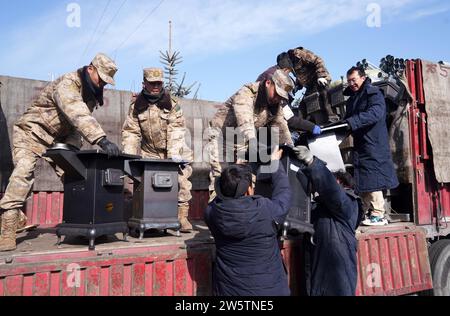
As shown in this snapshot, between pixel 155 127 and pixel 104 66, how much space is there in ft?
3.11

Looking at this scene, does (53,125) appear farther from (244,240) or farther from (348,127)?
(348,127)

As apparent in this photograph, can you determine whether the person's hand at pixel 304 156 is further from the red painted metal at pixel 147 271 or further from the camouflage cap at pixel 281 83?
the camouflage cap at pixel 281 83

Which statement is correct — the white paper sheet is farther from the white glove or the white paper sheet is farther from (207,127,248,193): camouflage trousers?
the white glove

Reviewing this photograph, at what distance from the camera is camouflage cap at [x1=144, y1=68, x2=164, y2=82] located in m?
3.53

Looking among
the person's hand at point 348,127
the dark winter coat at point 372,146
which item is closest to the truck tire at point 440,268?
the dark winter coat at point 372,146

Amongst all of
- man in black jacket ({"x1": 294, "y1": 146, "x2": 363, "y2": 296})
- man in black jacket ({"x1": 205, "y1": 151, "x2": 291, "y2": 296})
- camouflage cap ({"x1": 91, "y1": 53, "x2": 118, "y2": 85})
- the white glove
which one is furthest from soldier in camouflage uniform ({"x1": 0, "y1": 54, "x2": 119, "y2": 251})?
the white glove

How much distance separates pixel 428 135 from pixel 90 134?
3519 millimetres

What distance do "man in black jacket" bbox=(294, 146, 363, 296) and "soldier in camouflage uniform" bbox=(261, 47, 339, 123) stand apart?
2134 mm

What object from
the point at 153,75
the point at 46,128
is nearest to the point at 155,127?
the point at 153,75

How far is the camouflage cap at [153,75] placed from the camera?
139 inches

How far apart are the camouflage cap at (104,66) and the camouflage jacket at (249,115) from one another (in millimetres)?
1181

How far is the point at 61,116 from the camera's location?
10.8 ft

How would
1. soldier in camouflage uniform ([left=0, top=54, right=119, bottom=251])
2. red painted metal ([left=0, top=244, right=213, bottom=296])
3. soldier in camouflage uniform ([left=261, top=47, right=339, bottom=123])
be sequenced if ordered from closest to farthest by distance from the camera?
red painted metal ([left=0, top=244, right=213, bottom=296]) < soldier in camouflage uniform ([left=0, top=54, right=119, bottom=251]) < soldier in camouflage uniform ([left=261, top=47, right=339, bottom=123])

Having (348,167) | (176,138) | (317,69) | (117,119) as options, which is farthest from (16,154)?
(317,69)
